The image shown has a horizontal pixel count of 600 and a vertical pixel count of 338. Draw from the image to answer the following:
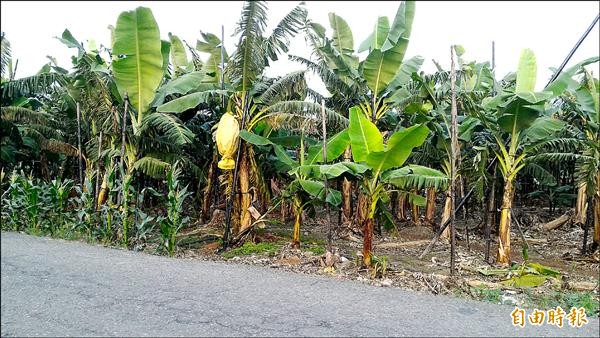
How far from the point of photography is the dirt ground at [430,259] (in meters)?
5.88

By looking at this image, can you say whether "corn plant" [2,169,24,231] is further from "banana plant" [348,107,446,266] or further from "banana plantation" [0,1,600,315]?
"banana plant" [348,107,446,266]

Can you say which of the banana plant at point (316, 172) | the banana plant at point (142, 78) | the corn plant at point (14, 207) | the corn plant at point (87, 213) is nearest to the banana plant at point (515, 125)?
the banana plant at point (316, 172)

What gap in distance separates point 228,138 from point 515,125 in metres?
4.62

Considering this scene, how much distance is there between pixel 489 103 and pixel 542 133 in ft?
2.97

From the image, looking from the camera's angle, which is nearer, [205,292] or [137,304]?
[137,304]

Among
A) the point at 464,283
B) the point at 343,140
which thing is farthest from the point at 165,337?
the point at 343,140

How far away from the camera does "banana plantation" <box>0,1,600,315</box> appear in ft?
22.6

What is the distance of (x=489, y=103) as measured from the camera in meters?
7.43

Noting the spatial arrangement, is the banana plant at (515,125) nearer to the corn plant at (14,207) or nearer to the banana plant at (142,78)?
the banana plant at (142,78)

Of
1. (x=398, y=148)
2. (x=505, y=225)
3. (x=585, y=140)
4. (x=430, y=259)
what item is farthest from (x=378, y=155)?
(x=585, y=140)

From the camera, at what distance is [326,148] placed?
25.1 feet

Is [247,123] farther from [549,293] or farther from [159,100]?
[549,293]

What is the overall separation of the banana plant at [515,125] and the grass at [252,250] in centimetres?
378

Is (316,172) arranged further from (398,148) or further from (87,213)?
(87,213)
